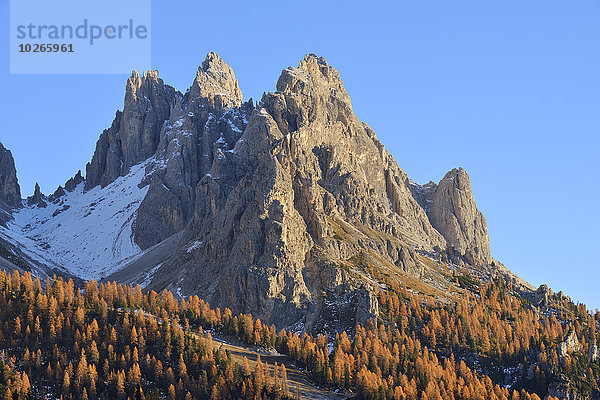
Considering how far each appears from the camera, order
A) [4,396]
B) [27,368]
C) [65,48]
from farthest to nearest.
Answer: [27,368] → [4,396] → [65,48]

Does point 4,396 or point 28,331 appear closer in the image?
point 4,396

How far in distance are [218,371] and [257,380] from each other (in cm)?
1177

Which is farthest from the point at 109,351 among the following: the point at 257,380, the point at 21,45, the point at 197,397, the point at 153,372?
the point at 21,45

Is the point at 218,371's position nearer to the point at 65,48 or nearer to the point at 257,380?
the point at 257,380

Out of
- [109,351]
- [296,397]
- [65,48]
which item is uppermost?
[65,48]

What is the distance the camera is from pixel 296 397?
195000mm

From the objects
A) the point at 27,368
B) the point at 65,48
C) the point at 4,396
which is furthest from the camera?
the point at 27,368

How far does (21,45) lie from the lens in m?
161

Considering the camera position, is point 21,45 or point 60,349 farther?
point 60,349

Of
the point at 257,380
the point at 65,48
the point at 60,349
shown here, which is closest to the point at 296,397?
the point at 257,380

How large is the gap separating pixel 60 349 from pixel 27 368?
41.0 ft

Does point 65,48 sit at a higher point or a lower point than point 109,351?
A: higher

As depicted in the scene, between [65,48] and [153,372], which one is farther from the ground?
[65,48]

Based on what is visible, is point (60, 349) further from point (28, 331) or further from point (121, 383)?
point (121, 383)
